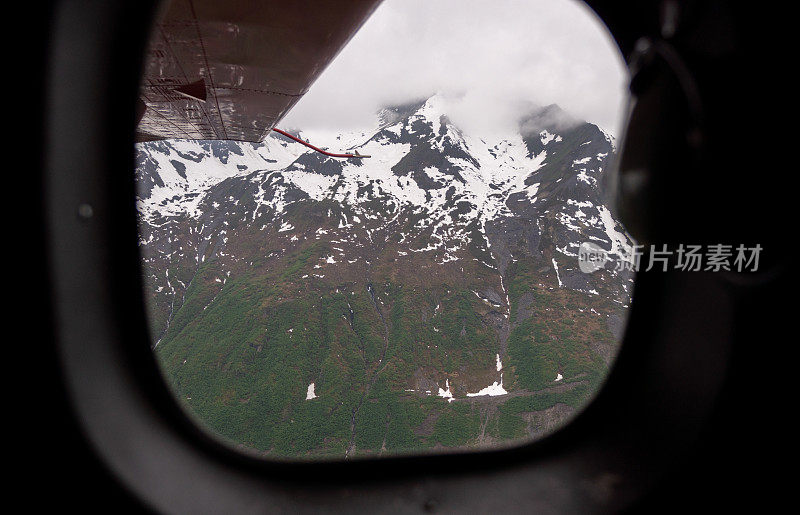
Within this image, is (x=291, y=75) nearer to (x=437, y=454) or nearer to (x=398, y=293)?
(x=437, y=454)

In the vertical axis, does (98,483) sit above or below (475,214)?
above

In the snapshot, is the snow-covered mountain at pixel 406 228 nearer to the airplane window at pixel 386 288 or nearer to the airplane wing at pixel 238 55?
the airplane window at pixel 386 288

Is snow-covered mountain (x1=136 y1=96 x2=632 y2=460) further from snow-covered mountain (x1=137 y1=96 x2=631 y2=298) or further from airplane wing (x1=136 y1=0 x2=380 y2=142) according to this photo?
airplane wing (x1=136 y1=0 x2=380 y2=142)

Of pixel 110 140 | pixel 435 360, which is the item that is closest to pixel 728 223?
pixel 110 140

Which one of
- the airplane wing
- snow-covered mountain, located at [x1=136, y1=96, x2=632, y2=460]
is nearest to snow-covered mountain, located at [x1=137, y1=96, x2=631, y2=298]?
snow-covered mountain, located at [x1=136, y1=96, x2=632, y2=460]

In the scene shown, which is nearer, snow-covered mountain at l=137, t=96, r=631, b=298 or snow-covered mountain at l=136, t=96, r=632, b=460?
snow-covered mountain at l=136, t=96, r=632, b=460

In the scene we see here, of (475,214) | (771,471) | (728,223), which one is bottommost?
(475,214)
